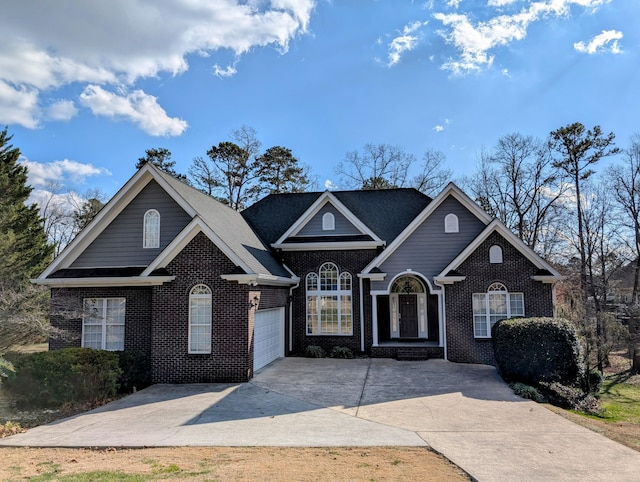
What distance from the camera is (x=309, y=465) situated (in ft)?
21.4

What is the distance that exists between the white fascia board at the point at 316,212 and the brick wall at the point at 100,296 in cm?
609

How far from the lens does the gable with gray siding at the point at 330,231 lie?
1839 centimetres

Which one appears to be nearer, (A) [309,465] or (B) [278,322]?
(A) [309,465]

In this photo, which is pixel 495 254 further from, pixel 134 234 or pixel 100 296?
pixel 100 296

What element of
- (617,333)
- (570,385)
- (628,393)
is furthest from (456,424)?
(617,333)

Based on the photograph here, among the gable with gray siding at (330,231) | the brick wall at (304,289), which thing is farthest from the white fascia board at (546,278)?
the gable with gray siding at (330,231)

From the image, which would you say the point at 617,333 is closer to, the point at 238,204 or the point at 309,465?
the point at 309,465

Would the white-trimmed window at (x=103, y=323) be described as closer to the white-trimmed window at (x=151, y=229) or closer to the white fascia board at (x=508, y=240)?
the white-trimmed window at (x=151, y=229)

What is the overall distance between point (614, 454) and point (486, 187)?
90.5ft

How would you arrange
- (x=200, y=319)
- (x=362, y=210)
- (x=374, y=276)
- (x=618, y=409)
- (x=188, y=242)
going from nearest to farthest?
1. (x=200, y=319)
2. (x=188, y=242)
3. (x=618, y=409)
4. (x=374, y=276)
5. (x=362, y=210)

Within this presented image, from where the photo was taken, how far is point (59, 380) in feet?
37.4

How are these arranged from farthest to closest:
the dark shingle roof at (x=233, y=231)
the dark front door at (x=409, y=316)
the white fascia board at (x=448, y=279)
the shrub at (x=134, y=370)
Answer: the dark front door at (x=409, y=316)
the white fascia board at (x=448, y=279)
the dark shingle roof at (x=233, y=231)
the shrub at (x=134, y=370)

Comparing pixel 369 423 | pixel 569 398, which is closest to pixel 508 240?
pixel 569 398

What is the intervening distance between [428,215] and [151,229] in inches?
422
